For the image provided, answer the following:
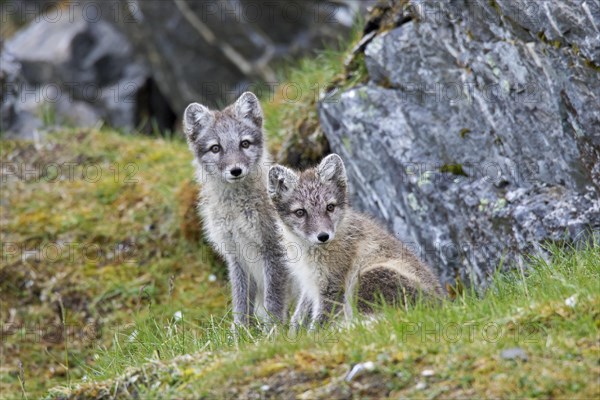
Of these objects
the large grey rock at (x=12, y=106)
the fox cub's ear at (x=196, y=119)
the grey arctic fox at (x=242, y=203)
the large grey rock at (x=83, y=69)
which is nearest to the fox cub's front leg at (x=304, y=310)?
the grey arctic fox at (x=242, y=203)

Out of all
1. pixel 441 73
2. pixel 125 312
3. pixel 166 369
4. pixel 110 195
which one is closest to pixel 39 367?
pixel 125 312

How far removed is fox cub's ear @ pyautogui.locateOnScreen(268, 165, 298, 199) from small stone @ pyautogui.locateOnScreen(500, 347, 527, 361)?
293 centimetres

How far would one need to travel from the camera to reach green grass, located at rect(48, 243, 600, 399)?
189 inches

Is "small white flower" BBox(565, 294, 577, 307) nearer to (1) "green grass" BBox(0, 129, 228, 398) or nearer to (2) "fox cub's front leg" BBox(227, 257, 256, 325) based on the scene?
(2) "fox cub's front leg" BBox(227, 257, 256, 325)

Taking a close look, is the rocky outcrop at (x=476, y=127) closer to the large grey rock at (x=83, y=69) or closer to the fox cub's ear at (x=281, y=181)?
the fox cub's ear at (x=281, y=181)

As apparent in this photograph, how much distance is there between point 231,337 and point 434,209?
2.47 metres

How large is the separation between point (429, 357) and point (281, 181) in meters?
2.77

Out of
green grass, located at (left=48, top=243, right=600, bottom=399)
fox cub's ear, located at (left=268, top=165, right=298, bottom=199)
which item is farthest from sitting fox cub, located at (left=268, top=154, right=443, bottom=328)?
green grass, located at (left=48, top=243, right=600, bottom=399)

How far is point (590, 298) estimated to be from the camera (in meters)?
5.37

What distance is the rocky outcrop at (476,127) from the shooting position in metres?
6.99

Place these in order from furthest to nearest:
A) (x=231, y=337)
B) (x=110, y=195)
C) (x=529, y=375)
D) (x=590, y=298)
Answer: (x=110, y=195) < (x=231, y=337) < (x=590, y=298) < (x=529, y=375)

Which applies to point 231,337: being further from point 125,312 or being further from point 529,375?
point 125,312

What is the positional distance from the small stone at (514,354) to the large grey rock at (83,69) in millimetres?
10962

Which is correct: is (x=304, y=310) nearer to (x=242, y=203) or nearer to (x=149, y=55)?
(x=242, y=203)
